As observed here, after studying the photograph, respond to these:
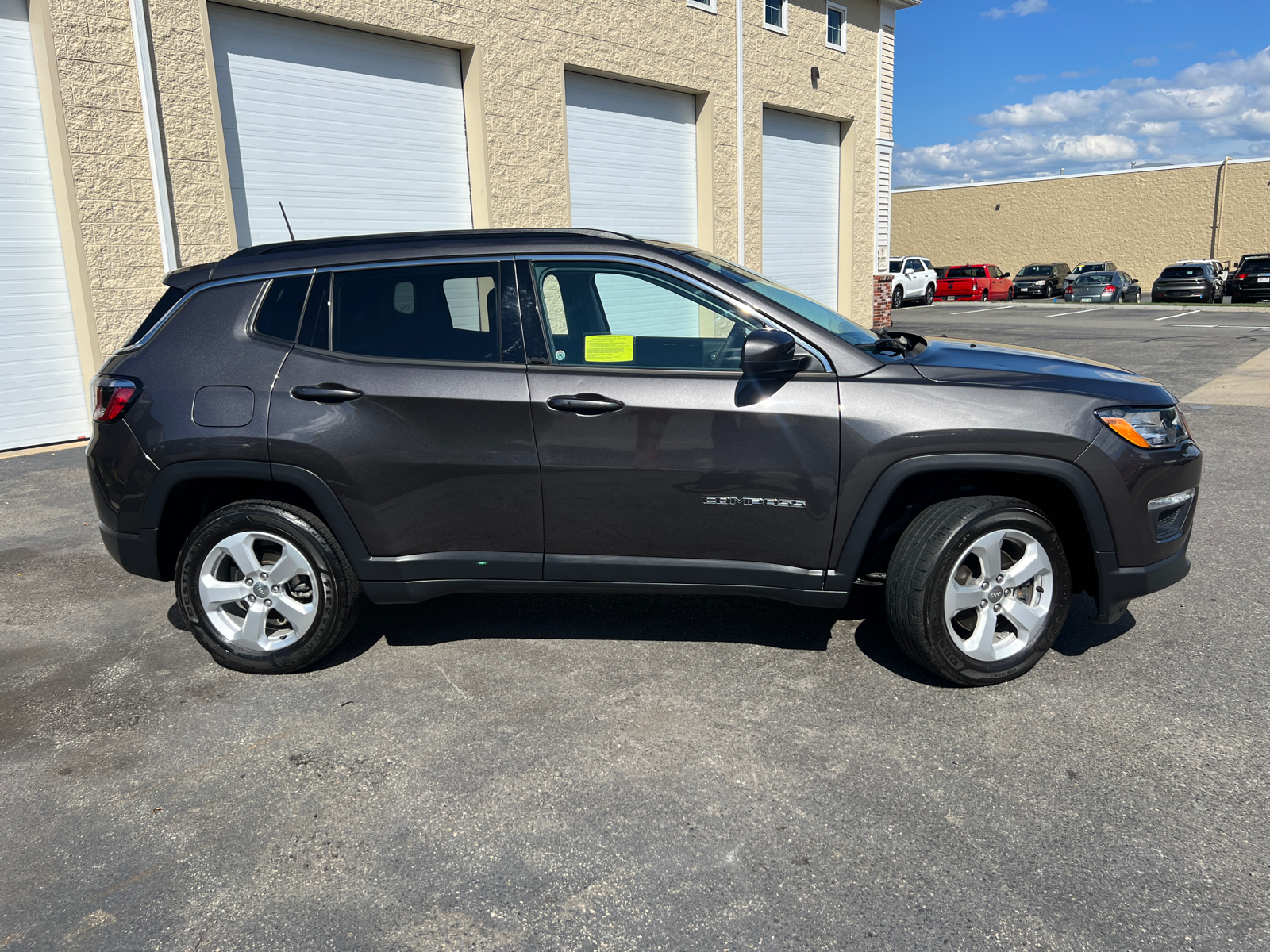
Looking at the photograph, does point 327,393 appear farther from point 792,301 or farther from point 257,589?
point 792,301

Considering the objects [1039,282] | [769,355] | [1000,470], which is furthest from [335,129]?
[1039,282]

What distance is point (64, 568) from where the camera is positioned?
5477 mm

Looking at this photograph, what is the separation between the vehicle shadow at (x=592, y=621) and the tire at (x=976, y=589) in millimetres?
644

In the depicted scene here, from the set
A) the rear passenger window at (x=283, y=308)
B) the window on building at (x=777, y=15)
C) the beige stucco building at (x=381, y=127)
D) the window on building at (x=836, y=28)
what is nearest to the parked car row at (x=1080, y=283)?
the window on building at (x=836, y=28)

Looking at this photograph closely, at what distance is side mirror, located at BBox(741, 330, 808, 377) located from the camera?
129 inches

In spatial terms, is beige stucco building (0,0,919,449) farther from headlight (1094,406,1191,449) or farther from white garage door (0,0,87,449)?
headlight (1094,406,1191,449)

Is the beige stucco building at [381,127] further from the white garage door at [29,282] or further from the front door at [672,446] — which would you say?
the front door at [672,446]

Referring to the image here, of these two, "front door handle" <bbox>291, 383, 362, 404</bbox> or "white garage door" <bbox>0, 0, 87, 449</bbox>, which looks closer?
"front door handle" <bbox>291, 383, 362, 404</bbox>

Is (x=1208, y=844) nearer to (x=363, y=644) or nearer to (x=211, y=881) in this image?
(x=211, y=881)

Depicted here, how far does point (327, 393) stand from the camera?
365cm

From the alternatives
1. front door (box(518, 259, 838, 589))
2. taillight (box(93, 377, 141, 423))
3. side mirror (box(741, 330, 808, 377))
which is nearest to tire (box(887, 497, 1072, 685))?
front door (box(518, 259, 838, 589))

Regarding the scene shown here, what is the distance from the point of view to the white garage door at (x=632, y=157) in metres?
12.8

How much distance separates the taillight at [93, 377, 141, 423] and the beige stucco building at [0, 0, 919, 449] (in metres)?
1.30

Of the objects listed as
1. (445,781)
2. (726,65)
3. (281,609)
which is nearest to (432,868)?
(445,781)
